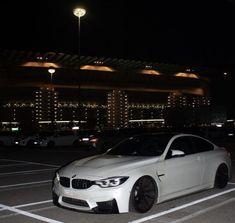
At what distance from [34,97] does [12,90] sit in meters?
4.90

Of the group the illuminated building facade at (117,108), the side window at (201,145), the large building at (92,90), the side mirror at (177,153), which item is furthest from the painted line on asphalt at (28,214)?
the illuminated building facade at (117,108)

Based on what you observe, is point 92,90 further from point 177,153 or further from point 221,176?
point 177,153

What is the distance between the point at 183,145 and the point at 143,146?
3.00ft

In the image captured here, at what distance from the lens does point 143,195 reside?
24.2 feet

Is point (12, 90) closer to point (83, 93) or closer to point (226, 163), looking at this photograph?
point (83, 93)

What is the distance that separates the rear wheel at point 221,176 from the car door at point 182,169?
83 cm

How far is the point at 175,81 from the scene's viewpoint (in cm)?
10531

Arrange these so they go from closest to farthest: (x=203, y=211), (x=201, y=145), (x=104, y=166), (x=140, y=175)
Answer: (x=140, y=175) → (x=104, y=166) → (x=203, y=211) → (x=201, y=145)

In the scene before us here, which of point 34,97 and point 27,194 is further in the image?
point 34,97

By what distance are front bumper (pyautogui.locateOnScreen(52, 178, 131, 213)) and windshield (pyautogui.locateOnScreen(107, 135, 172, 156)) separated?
143 centimetres

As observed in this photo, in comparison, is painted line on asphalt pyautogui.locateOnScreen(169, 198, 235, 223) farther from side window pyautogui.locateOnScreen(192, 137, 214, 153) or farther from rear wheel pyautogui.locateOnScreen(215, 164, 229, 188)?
side window pyautogui.locateOnScreen(192, 137, 214, 153)

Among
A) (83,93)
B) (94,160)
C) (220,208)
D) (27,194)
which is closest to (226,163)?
(220,208)

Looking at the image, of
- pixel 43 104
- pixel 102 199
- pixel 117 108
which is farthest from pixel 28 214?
pixel 117 108

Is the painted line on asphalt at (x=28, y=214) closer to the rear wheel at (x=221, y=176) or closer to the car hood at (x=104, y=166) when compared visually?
the car hood at (x=104, y=166)
